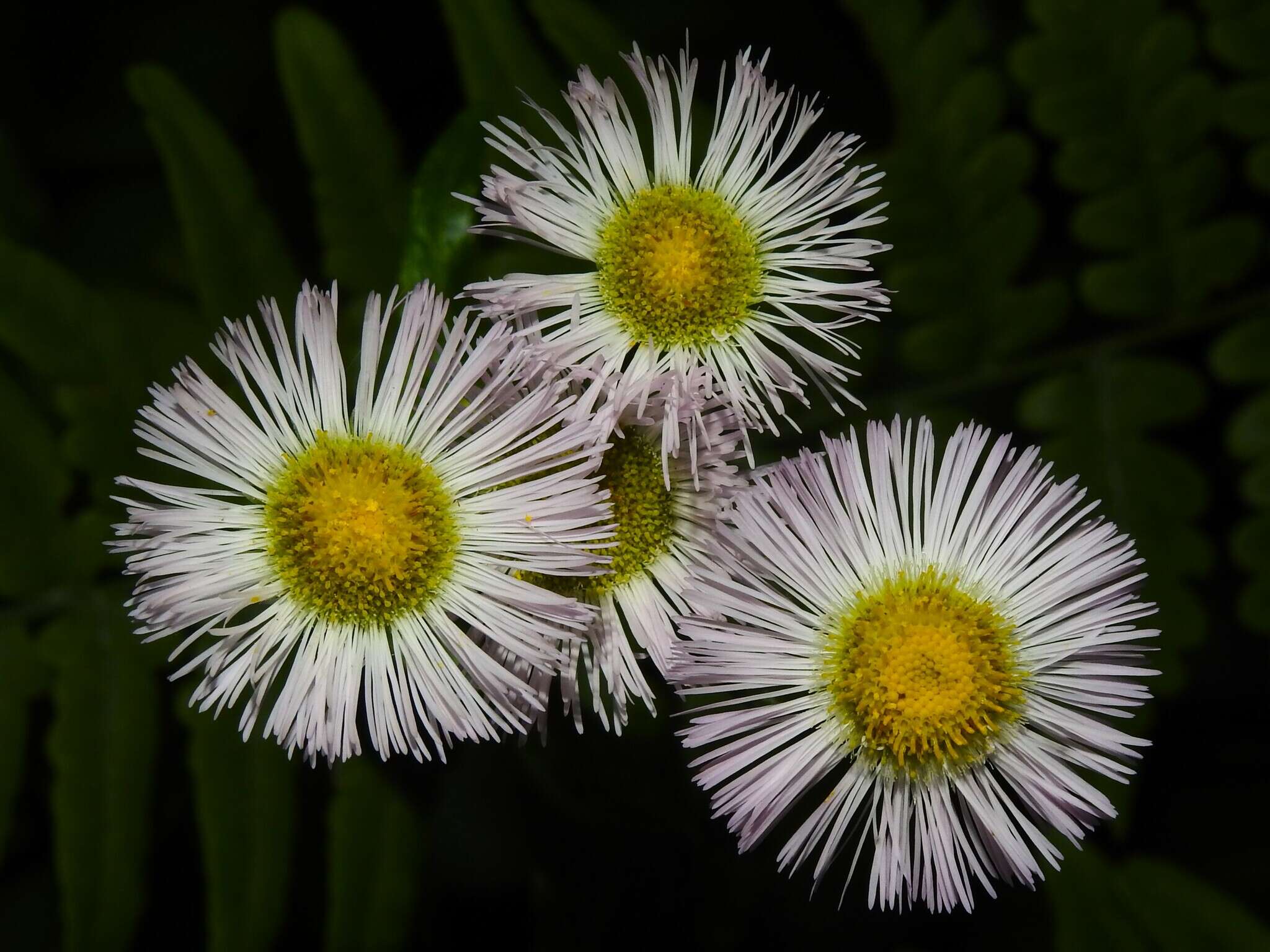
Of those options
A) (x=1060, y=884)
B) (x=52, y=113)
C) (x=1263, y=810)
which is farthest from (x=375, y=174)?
(x=1263, y=810)

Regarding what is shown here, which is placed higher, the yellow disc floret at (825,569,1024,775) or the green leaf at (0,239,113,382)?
the green leaf at (0,239,113,382)

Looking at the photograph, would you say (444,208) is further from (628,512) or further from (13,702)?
(13,702)

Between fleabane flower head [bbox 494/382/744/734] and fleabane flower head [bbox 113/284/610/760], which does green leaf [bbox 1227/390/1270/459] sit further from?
fleabane flower head [bbox 113/284/610/760]

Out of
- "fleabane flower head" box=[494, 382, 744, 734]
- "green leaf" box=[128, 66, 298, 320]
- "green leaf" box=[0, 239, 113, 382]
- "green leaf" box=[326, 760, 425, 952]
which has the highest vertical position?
"green leaf" box=[128, 66, 298, 320]

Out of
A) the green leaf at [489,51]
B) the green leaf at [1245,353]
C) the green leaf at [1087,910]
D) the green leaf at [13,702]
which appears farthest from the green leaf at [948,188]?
the green leaf at [13,702]

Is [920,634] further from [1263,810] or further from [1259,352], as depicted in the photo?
[1263,810]

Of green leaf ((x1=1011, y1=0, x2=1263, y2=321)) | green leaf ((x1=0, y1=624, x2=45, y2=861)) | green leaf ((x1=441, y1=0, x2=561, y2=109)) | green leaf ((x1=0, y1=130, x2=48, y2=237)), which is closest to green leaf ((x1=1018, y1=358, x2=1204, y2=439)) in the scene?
green leaf ((x1=1011, y1=0, x2=1263, y2=321))

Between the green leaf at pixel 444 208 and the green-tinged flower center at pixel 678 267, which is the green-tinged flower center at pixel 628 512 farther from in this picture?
the green leaf at pixel 444 208

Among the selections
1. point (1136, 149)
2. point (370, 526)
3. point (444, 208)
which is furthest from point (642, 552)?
point (1136, 149)
